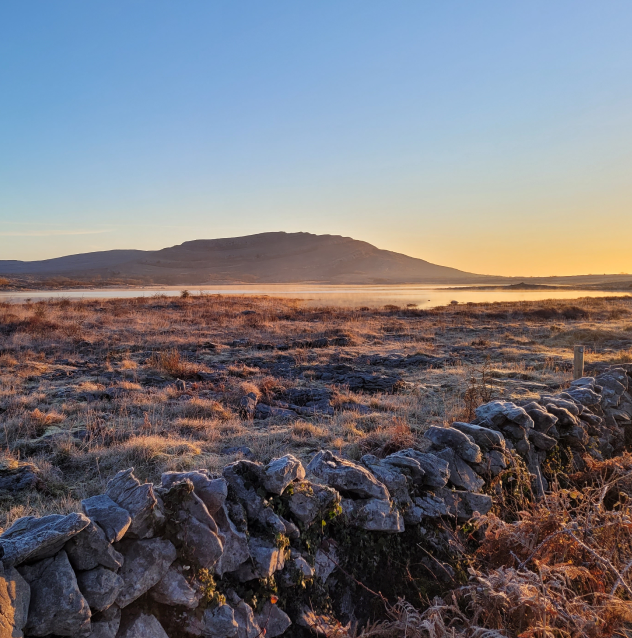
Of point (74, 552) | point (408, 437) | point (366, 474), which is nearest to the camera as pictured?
point (74, 552)

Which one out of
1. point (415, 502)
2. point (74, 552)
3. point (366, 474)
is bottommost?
point (415, 502)

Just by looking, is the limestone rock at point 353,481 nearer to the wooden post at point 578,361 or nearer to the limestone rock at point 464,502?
the limestone rock at point 464,502

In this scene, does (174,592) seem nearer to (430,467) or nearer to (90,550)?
(90,550)

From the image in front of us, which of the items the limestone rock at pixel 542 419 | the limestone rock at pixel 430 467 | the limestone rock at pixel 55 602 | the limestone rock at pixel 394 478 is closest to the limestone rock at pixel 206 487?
the limestone rock at pixel 55 602

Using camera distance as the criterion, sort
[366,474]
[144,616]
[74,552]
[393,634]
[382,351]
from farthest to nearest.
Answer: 1. [382,351]
2. [366,474]
3. [393,634]
4. [144,616]
5. [74,552]

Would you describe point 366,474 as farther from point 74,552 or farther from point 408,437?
point 74,552

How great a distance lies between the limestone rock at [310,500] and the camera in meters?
3.71

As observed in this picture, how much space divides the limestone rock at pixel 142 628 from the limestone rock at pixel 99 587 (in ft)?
0.71

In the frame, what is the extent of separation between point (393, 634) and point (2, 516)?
380cm

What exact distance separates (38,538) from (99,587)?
1.39 ft

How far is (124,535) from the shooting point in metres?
2.80

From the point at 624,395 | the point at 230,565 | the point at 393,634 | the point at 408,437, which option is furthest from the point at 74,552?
the point at 624,395

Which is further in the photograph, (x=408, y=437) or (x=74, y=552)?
(x=408, y=437)

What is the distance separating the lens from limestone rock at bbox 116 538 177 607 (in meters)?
2.63
